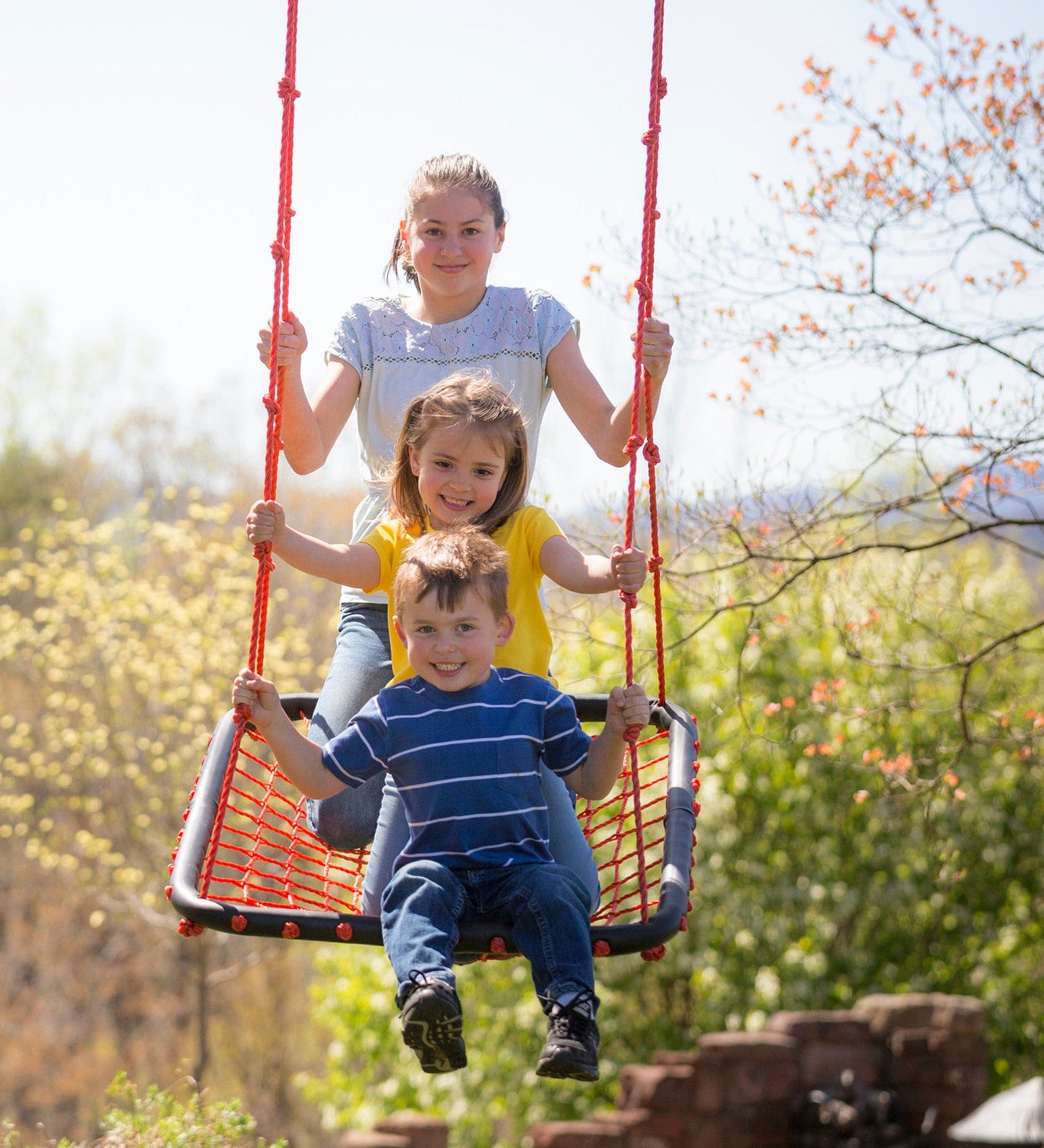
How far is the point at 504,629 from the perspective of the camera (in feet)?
6.55

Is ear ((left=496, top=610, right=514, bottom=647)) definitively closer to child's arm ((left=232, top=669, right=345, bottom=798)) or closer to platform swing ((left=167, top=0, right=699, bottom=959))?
platform swing ((left=167, top=0, right=699, bottom=959))

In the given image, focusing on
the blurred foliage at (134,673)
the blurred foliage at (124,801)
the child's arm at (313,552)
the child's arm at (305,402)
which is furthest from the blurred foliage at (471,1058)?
the child's arm at (313,552)

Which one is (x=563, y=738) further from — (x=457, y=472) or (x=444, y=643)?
(x=457, y=472)

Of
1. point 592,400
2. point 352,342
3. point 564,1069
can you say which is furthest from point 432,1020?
point 352,342

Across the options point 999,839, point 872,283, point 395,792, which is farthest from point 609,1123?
point 395,792

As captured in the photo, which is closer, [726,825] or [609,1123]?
[609,1123]

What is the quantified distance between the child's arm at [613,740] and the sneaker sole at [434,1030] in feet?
1.37

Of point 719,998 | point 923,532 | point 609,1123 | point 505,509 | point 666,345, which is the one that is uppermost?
point 923,532

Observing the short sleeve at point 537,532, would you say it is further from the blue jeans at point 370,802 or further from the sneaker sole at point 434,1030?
the sneaker sole at point 434,1030

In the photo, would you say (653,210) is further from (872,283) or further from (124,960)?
(124,960)

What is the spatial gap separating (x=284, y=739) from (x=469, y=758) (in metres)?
0.27

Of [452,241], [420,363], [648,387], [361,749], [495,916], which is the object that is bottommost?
[495,916]

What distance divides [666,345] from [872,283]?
192cm

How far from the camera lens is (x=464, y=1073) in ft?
23.2
